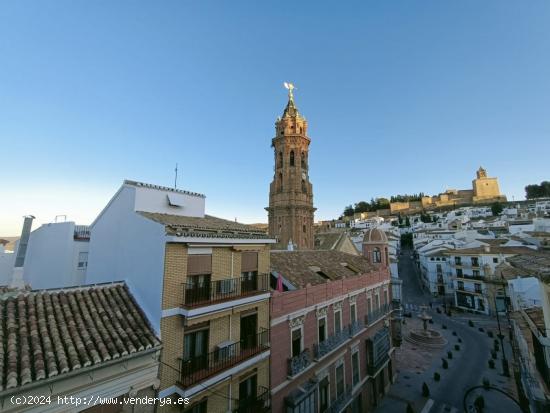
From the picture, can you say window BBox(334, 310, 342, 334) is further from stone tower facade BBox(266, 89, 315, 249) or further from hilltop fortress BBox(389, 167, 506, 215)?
hilltop fortress BBox(389, 167, 506, 215)

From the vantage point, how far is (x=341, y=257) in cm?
2305

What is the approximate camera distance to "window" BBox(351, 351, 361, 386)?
57.2 ft

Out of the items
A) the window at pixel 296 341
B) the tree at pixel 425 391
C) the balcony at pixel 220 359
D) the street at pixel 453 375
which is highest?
the balcony at pixel 220 359

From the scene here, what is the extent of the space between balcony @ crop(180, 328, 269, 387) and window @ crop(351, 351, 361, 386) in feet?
28.4

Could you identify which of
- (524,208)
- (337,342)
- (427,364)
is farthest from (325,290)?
(524,208)

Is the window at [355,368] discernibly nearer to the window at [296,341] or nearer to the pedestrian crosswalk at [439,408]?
the pedestrian crosswalk at [439,408]

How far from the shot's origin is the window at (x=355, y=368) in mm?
17428

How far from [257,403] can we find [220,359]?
2.79 metres

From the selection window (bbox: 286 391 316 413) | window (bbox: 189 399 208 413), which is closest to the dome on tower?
window (bbox: 286 391 316 413)

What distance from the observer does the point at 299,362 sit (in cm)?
1340

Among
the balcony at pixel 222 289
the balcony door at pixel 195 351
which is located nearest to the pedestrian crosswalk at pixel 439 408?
the balcony at pixel 222 289

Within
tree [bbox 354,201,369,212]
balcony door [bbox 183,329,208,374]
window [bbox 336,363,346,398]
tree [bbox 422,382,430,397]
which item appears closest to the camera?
balcony door [bbox 183,329,208,374]

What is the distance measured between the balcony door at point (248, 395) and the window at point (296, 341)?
111 inches

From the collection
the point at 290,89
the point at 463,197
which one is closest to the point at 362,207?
the point at 463,197
